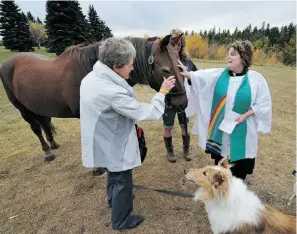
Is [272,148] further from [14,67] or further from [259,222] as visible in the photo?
[14,67]

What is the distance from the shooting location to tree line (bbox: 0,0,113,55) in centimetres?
2595

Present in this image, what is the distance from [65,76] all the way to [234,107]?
2.35 metres

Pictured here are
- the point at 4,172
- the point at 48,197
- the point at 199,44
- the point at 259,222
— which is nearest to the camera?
the point at 259,222

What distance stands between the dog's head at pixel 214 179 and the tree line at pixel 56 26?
23613 millimetres

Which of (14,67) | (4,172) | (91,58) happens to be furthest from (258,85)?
(4,172)

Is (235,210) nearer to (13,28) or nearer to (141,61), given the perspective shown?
(141,61)

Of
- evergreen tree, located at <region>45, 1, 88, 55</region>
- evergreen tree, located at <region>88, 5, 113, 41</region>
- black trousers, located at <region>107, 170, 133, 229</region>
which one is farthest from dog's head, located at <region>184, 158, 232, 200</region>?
evergreen tree, located at <region>88, 5, 113, 41</region>

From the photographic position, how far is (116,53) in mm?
1986

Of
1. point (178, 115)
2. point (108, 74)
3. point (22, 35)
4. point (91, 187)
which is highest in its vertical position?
point (22, 35)

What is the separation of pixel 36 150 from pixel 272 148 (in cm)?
522

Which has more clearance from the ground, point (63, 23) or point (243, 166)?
point (63, 23)

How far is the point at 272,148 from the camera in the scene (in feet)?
15.9

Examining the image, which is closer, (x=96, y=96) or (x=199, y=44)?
(x=96, y=96)

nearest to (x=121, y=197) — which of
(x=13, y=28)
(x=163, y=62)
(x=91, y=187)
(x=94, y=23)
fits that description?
(x=91, y=187)
